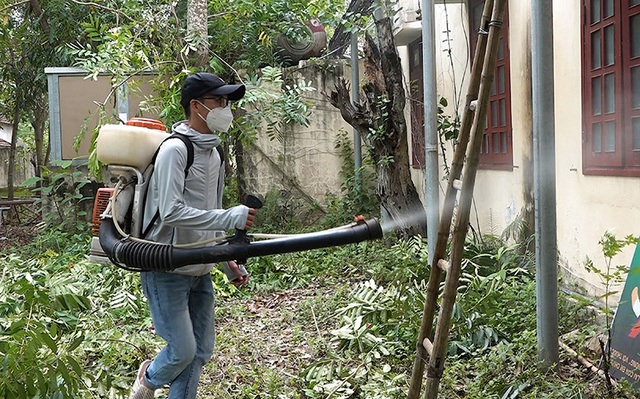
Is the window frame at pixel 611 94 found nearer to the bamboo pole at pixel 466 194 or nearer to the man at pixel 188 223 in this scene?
the bamboo pole at pixel 466 194

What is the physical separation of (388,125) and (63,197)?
17.9ft

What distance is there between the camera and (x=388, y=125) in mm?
9227

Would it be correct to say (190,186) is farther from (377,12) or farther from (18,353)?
(377,12)

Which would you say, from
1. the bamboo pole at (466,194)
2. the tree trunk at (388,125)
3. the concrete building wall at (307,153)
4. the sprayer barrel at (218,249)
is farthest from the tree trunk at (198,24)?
the bamboo pole at (466,194)

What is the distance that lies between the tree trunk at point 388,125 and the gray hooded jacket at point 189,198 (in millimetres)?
5324

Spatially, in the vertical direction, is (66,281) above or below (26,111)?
below

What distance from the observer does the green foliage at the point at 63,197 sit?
10.9m

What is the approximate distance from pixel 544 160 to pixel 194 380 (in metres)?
2.44

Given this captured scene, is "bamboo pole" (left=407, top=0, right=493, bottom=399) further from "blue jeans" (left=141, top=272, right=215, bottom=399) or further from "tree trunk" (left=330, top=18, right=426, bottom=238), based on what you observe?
"tree trunk" (left=330, top=18, right=426, bottom=238)

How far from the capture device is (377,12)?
354 inches

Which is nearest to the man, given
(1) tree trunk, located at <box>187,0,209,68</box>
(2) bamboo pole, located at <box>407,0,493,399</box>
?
(2) bamboo pole, located at <box>407,0,493,399</box>

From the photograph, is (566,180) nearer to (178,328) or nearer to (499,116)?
(499,116)

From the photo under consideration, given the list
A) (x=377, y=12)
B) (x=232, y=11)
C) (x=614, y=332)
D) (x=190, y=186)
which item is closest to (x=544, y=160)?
(x=614, y=332)

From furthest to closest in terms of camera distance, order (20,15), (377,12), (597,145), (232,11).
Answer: (20,15)
(232,11)
(377,12)
(597,145)
